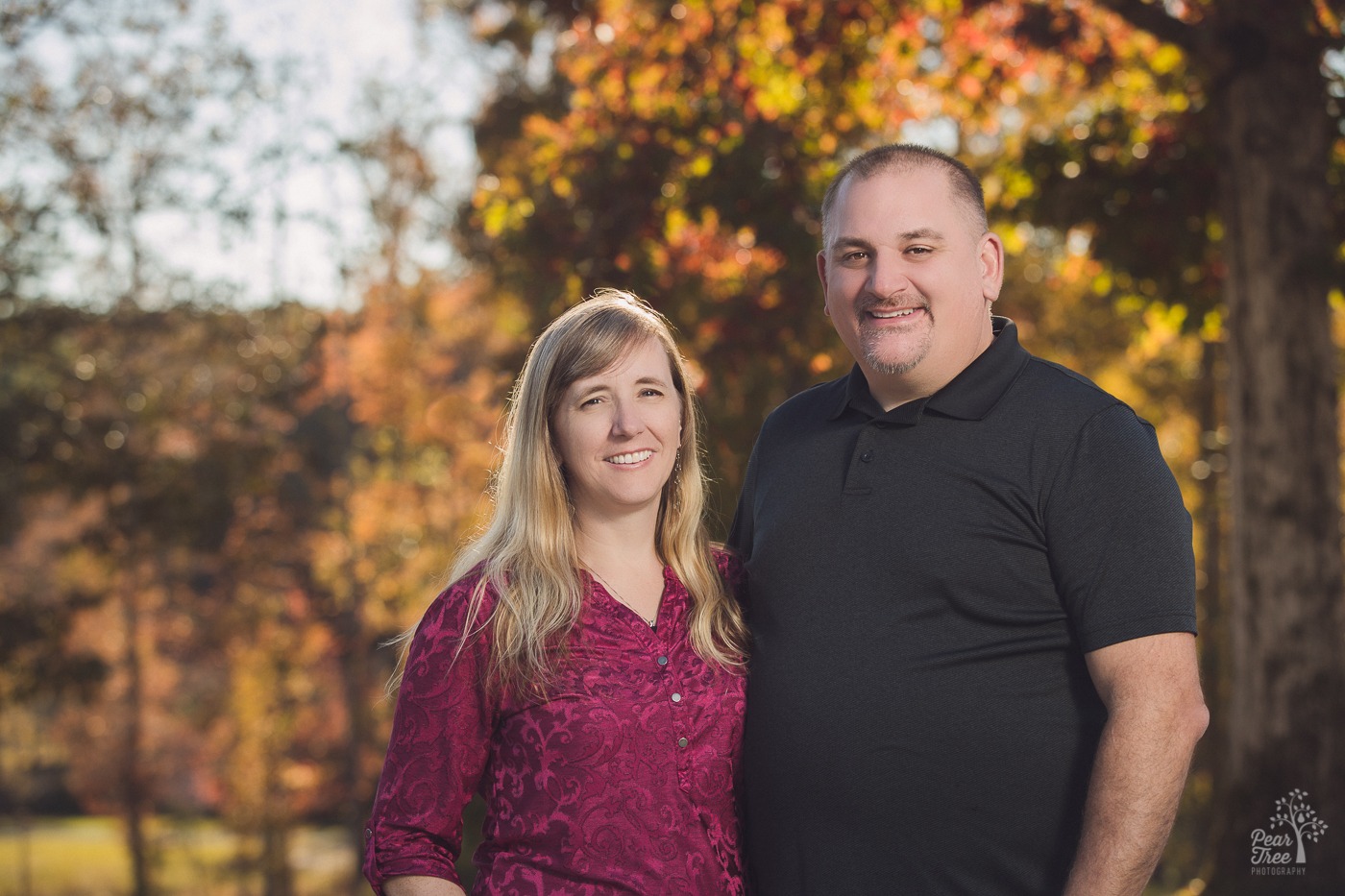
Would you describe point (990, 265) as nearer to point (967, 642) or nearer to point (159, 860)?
point (967, 642)

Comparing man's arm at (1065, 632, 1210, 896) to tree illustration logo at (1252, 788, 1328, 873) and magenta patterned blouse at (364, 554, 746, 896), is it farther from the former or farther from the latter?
tree illustration logo at (1252, 788, 1328, 873)

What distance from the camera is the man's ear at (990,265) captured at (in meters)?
2.89

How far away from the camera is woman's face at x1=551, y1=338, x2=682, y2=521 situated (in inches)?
114

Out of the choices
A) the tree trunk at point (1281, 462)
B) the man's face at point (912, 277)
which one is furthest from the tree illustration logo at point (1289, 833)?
the man's face at point (912, 277)

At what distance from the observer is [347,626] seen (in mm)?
23516

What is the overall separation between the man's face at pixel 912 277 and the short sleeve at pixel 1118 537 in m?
0.40

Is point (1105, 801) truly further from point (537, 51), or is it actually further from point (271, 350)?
point (537, 51)

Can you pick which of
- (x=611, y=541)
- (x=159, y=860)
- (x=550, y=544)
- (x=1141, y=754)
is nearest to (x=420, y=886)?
(x=550, y=544)

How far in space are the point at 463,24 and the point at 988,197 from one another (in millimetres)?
13971

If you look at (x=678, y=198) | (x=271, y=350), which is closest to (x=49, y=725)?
(x=271, y=350)

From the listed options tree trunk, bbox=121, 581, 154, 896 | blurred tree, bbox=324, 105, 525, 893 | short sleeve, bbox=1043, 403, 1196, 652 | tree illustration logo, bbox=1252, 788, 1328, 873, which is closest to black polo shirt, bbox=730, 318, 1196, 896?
short sleeve, bbox=1043, 403, 1196, 652

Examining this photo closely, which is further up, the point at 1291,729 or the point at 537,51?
the point at 537,51

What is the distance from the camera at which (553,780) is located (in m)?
2.65

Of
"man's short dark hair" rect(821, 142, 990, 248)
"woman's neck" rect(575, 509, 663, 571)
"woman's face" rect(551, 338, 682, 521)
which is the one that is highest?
"man's short dark hair" rect(821, 142, 990, 248)
